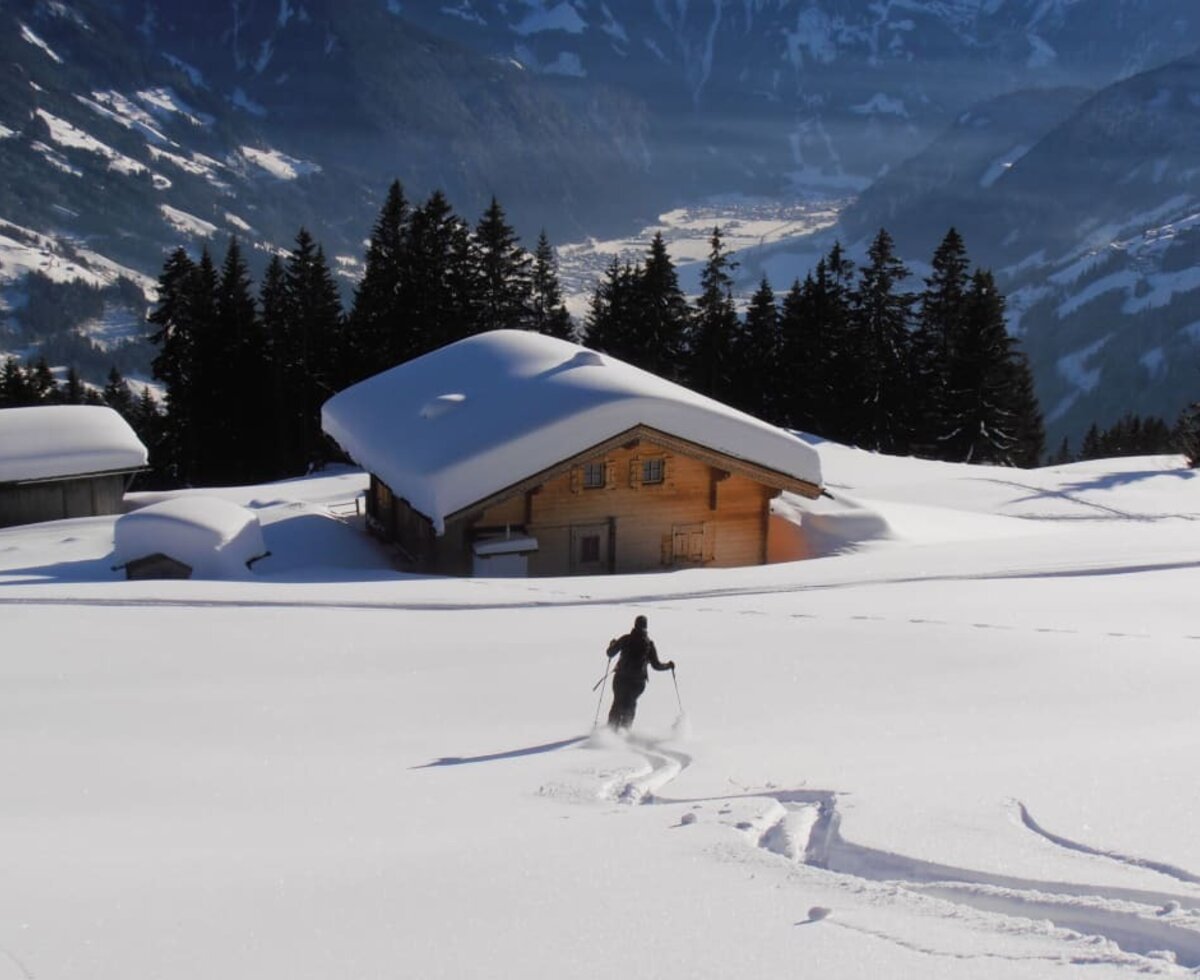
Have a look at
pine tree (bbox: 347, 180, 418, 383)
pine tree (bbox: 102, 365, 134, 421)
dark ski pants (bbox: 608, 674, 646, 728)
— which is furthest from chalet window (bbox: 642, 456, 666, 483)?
pine tree (bbox: 102, 365, 134, 421)

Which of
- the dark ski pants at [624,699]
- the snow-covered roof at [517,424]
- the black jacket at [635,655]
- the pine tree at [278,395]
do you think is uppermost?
the pine tree at [278,395]

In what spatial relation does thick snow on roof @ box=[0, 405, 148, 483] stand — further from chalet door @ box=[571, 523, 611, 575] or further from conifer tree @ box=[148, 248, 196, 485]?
conifer tree @ box=[148, 248, 196, 485]

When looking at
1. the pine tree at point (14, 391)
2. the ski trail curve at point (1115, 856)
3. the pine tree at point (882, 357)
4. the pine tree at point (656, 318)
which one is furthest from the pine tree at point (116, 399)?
the ski trail curve at point (1115, 856)

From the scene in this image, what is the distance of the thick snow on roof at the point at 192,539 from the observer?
2409 cm

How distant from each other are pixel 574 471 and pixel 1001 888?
19734mm

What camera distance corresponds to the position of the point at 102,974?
18.8 ft

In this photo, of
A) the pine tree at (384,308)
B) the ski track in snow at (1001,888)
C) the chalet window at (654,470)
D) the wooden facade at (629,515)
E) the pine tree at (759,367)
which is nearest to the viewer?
the ski track in snow at (1001,888)

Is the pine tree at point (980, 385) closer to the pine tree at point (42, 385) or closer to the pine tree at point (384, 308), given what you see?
the pine tree at point (384, 308)

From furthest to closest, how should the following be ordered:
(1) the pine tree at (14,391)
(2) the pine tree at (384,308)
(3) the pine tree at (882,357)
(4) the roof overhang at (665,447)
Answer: (1) the pine tree at (14,391) < (3) the pine tree at (882,357) < (2) the pine tree at (384,308) < (4) the roof overhang at (665,447)

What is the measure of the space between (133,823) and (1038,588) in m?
14.8

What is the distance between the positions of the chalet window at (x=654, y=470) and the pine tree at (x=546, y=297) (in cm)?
3349

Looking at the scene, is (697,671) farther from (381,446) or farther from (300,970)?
(381,446)

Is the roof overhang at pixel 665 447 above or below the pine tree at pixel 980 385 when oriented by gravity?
below

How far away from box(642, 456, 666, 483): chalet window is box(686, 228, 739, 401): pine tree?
Answer: 33.3 meters
